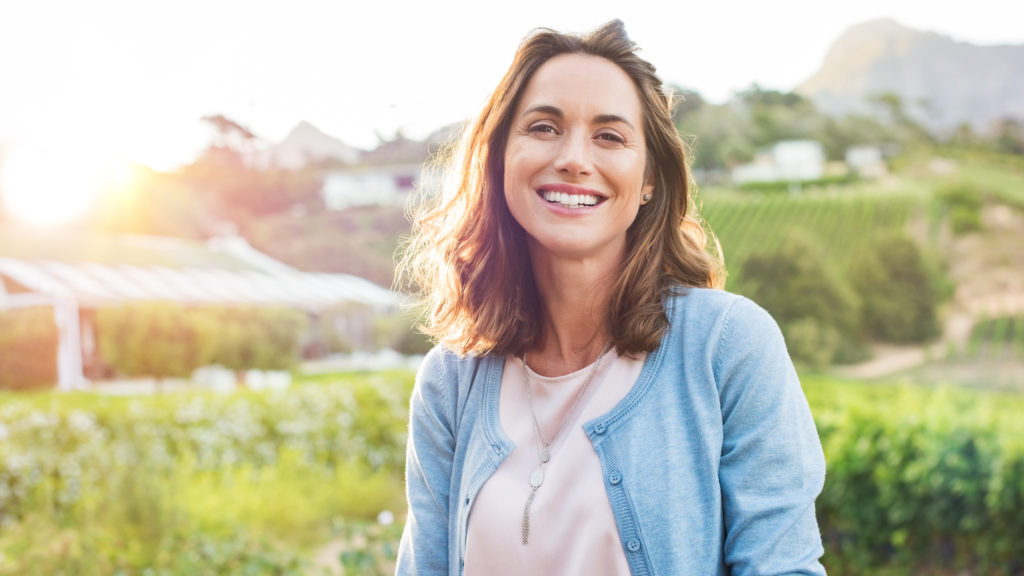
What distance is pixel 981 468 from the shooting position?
3160mm

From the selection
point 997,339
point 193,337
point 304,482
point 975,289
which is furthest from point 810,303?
point 304,482

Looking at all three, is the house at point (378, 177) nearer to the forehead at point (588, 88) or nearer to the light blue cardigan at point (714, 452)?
the forehead at point (588, 88)

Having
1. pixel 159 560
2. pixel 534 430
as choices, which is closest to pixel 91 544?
pixel 159 560

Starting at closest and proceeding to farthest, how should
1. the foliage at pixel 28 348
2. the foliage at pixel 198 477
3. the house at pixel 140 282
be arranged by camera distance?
the foliage at pixel 198 477 < the foliage at pixel 28 348 < the house at pixel 140 282

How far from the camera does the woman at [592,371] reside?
109cm

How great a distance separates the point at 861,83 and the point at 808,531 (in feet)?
47.9

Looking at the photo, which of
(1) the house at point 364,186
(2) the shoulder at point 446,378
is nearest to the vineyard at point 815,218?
(1) the house at point 364,186

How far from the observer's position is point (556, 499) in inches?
45.9

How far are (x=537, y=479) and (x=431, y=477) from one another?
23cm

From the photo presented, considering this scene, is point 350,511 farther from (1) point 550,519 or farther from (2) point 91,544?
(1) point 550,519

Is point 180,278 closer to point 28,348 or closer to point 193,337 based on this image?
point 193,337

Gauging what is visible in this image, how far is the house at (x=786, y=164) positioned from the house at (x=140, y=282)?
23.2 ft

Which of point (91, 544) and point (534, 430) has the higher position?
point (534, 430)

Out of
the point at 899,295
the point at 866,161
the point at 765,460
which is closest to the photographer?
the point at 765,460
